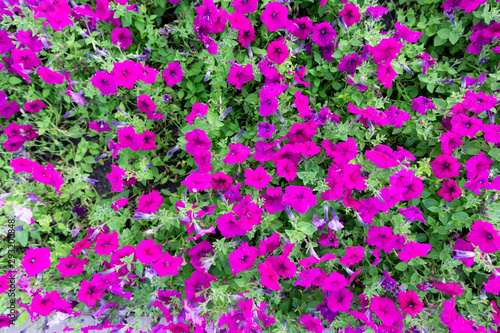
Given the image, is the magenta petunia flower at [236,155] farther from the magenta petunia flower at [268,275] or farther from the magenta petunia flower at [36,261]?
the magenta petunia flower at [36,261]

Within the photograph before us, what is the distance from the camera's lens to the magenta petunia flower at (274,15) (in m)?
2.34

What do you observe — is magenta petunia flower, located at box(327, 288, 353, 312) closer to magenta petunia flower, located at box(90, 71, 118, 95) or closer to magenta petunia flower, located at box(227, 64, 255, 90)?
magenta petunia flower, located at box(227, 64, 255, 90)

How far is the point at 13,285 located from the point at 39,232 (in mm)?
555

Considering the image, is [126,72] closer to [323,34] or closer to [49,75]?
[49,75]

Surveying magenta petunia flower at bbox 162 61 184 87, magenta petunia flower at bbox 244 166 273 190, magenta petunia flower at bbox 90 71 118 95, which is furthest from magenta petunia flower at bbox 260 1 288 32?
magenta petunia flower at bbox 90 71 118 95

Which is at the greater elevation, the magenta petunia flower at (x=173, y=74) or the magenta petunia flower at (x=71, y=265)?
the magenta petunia flower at (x=173, y=74)

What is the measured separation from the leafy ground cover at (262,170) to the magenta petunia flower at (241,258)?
0.02m

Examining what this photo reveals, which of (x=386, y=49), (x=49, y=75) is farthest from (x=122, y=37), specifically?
(x=386, y=49)

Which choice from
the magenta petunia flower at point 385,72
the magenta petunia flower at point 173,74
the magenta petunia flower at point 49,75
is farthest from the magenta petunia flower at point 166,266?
the magenta petunia flower at point 385,72

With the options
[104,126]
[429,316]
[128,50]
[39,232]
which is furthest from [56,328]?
[429,316]

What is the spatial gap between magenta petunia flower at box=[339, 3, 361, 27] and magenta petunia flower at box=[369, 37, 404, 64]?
14.0 inches

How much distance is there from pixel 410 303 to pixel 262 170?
158cm

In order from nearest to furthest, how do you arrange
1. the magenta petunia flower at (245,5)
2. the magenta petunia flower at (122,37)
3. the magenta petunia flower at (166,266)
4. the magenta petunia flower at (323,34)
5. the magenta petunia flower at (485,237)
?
the magenta petunia flower at (485,237) < the magenta petunia flower at (166,266) < the magenta petunia flower at (245,5) < the magenta petunia flower at (323,34) < the magenta petunia flower at (122,37)

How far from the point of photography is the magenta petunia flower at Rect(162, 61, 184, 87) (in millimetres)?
2643
